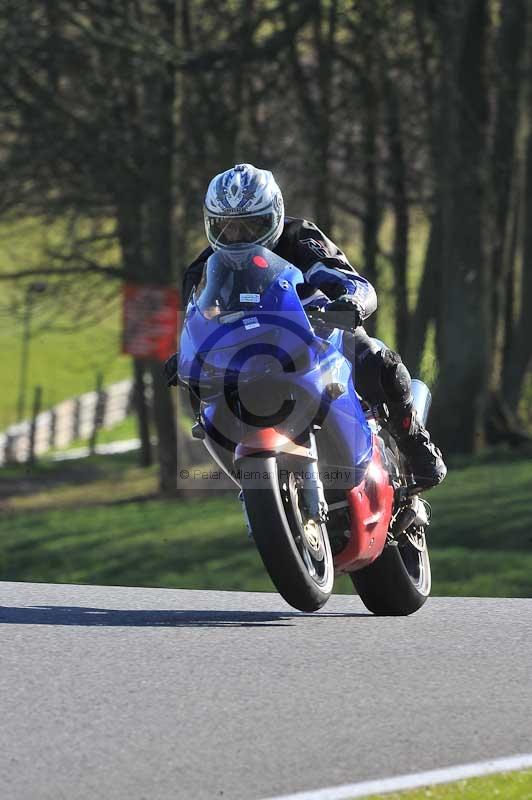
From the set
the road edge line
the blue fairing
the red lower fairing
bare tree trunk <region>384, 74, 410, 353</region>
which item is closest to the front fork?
the blue fairing

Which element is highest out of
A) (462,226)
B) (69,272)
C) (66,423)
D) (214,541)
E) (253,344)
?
(253,344)

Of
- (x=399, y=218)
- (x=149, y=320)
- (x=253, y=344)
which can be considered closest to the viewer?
(x=253, y=344)

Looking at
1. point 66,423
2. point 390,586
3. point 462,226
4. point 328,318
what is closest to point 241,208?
point 328,318

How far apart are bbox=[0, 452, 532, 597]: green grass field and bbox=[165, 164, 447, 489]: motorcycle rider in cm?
452

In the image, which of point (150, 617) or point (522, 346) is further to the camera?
point (522, 346)

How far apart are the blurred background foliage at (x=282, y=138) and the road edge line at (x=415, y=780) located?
1439 centimetres

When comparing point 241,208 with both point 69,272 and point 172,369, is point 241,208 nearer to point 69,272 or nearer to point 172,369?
point 172,369

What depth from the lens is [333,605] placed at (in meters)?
7.29

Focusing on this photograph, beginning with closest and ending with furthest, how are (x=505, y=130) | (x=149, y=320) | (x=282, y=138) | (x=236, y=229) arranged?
1. (x=236, y=229)
2. (x=505, y=130)
3. (x=149, y=320)
4. (x=282, y=138)

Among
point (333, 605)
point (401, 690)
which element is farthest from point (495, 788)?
point (333, 605)

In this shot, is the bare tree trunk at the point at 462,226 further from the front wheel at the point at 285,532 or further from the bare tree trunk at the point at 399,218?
the front wheel at the point at 285,532

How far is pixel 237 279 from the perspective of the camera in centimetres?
603

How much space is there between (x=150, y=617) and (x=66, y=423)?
124 ft

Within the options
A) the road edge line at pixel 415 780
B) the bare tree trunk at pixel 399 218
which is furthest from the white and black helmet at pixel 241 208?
the bare tree trunk at pixel 399 218
